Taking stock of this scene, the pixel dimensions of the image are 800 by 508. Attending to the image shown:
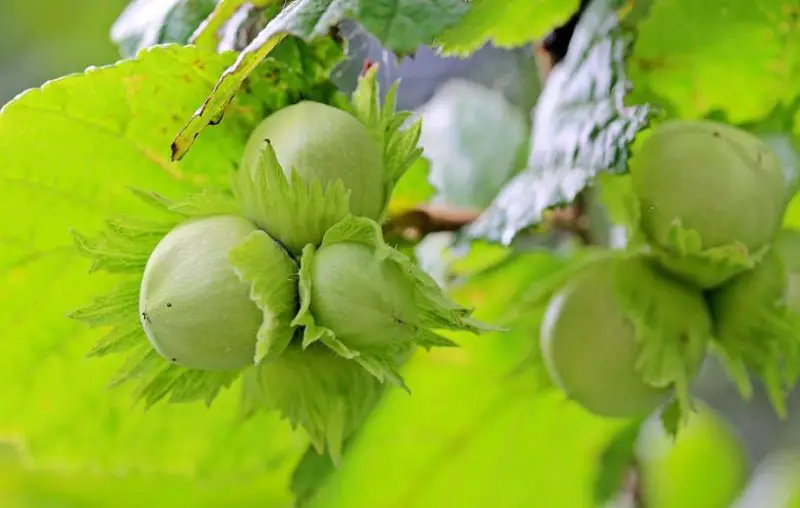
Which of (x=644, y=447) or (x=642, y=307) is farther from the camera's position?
(x=644, y=447)

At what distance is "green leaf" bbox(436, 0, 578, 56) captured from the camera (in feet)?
2.45

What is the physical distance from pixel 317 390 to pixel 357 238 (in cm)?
11

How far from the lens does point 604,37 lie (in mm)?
888

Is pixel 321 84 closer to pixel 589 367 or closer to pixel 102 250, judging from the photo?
pixel 102 250

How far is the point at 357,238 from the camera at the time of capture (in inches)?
25.6

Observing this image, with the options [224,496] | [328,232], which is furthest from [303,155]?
[224,496]

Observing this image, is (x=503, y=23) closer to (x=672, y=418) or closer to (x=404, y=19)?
(x=404, y=19)

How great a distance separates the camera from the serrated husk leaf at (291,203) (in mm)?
651

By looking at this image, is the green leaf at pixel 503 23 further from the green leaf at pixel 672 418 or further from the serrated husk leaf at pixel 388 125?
the green leaf at pixel 672 418

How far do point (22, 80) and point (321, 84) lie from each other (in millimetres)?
1401

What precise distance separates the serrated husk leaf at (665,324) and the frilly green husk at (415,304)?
0.66 ft

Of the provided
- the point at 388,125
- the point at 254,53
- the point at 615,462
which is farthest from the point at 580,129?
the point at 615,462

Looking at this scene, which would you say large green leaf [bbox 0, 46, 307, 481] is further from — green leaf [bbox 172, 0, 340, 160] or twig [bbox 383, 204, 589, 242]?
twig [bbox 383, 204, 589, 242]

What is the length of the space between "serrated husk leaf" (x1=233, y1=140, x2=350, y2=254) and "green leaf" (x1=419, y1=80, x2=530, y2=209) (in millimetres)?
662
